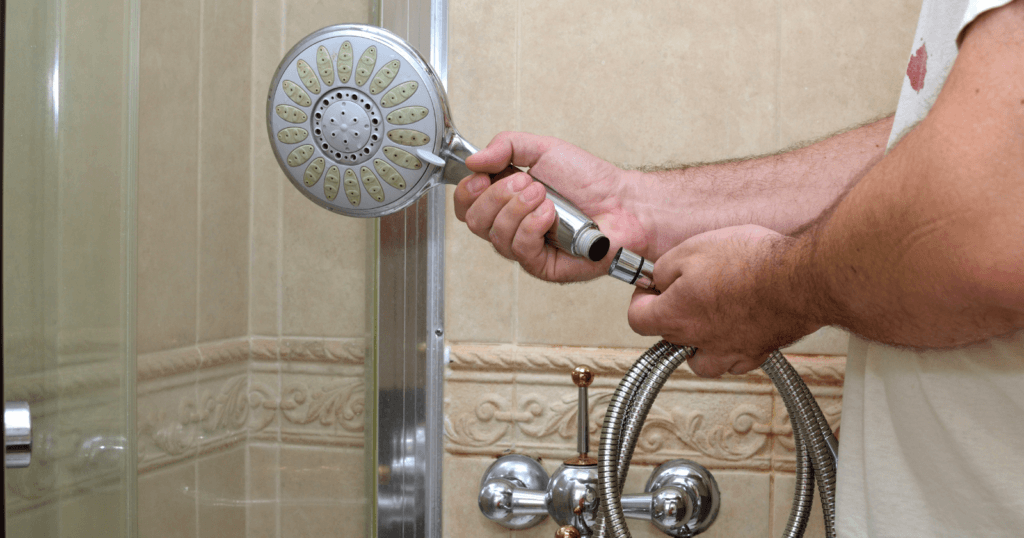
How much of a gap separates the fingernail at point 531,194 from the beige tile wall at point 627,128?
29 centimetres

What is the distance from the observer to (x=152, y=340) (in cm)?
46

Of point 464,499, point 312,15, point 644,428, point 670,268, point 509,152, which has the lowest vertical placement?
point 464,499

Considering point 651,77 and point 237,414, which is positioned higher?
point 651,77

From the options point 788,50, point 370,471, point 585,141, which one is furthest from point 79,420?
point 788,50

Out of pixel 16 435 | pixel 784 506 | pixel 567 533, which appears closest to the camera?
pixel 16 435

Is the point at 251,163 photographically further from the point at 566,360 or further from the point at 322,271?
the point at 566,360

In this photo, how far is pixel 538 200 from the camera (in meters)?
0.64

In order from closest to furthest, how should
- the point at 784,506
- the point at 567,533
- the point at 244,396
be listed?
the point at 244,396 → the point at 567,533 → the point at 784,506

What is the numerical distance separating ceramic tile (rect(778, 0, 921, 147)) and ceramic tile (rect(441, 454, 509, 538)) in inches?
22.3

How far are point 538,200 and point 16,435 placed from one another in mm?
408

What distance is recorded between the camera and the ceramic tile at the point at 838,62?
88 centimetres

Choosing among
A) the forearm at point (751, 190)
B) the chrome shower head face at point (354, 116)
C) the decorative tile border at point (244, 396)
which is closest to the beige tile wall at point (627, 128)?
the forearm at point (751, 190)

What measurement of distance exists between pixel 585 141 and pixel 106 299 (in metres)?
0.61

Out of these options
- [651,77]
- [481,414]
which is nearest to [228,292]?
[481,414]
